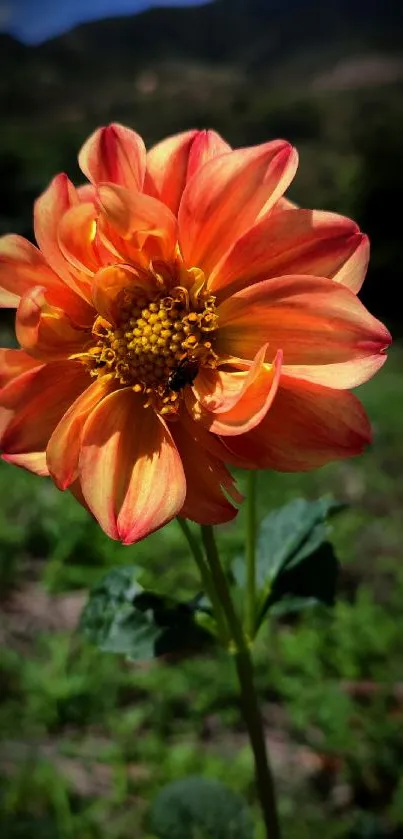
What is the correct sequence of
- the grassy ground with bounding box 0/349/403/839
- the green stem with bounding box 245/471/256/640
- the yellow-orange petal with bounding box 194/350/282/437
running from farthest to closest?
1. the grassy ground with bounding box 0/349/403/839
2. the green stem with bounding box 245/471/256/640
3. the yellow-orange petal with bounding box 194/350/282/437

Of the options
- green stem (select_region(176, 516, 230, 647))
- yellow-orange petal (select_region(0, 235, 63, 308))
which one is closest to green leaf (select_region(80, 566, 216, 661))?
green stem (select_region(176, 516, 230, 647))

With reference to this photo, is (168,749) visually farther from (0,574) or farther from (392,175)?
(392,175)

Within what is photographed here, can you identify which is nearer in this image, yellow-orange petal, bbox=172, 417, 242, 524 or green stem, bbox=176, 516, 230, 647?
yellow-orange petal, bbox=172, 417, 242, 524

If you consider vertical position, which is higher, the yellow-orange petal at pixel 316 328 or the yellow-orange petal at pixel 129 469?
the yellow-orange petal at pixel 316 328

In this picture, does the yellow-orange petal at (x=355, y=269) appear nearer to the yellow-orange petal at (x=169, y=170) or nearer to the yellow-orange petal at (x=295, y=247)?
the yellow-orange petal at (x=295, y=247)

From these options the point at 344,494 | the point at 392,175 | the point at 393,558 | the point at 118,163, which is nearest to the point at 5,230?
the point at 392,175

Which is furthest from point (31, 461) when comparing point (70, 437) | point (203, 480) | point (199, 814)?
point (199, 814)

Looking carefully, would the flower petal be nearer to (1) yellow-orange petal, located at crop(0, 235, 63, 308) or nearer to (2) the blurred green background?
(1) yellow-orange petal, located at crop(0, 235, 63, 308)

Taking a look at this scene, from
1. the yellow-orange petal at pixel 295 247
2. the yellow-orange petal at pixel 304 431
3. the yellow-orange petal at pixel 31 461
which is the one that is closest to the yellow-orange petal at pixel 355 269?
the yellow-orange petal at pixel 295 247
